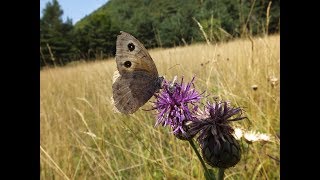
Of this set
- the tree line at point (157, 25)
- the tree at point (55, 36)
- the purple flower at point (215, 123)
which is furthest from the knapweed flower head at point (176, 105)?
the tree at point (55, 36)

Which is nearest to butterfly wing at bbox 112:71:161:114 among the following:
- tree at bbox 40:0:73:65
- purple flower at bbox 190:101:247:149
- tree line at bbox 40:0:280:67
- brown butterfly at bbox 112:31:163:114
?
brown butterfly at bbox 112:31:163:114

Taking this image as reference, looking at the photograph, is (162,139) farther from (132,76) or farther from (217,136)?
(217,136)

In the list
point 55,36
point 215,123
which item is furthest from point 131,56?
point 55,36

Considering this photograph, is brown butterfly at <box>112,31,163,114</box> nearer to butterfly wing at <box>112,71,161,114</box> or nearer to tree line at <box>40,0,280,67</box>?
butterfly wing at <box>112,71,161,114</box>

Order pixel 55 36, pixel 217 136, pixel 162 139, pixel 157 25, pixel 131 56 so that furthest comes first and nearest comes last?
pixel 55 36, pixel 157 25, pixel 162 139, pixel 131 56, pixel 217 136

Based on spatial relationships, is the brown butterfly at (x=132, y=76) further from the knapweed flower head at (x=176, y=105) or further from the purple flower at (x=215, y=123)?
the purple flower at (x=215, y=123)
